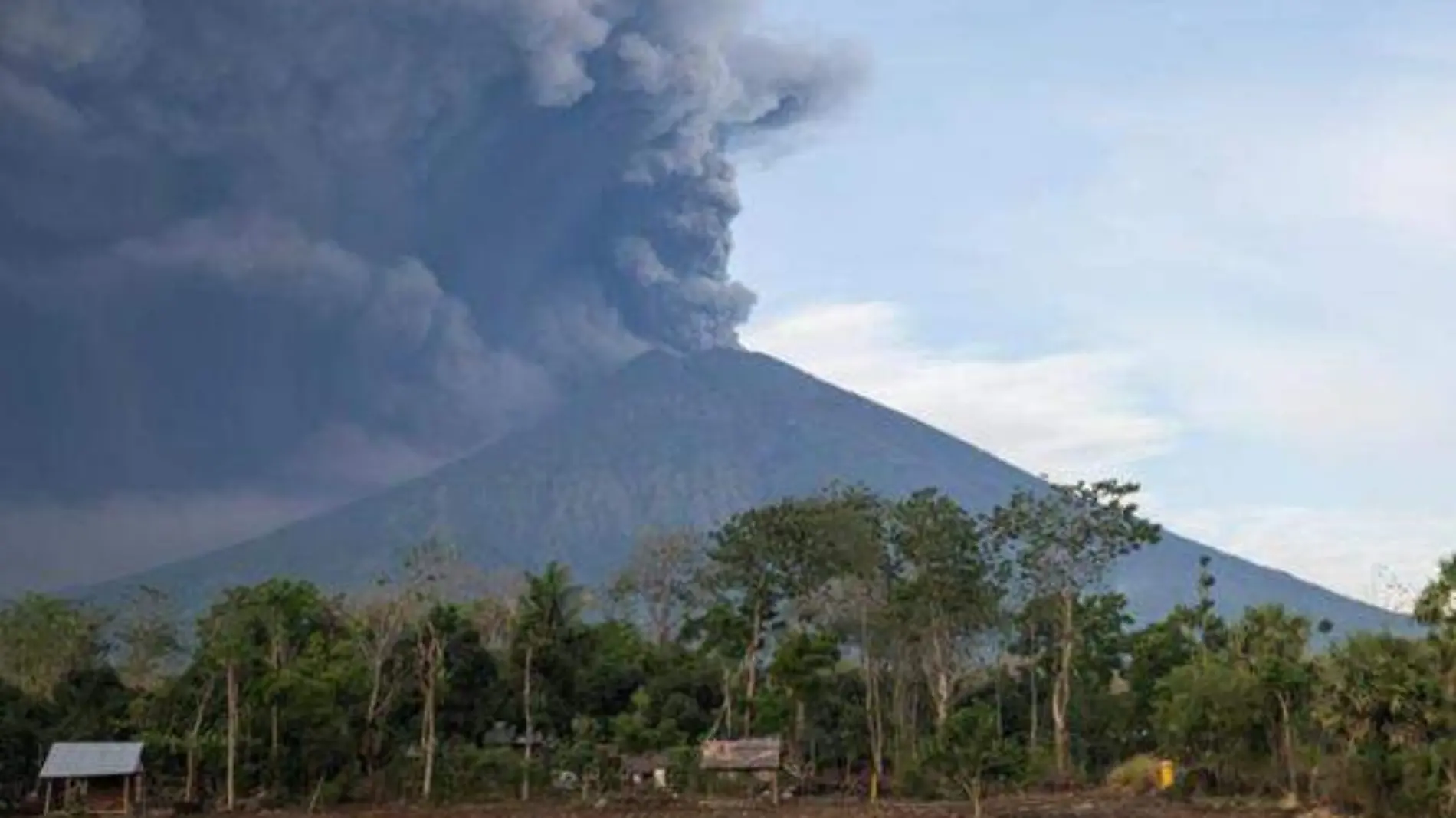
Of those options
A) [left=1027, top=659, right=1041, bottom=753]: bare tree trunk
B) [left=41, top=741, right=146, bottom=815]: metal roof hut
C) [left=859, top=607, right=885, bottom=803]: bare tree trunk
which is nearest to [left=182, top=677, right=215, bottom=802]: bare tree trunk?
[left=41, top=741, right=146, bottom=815]: metal roof hut

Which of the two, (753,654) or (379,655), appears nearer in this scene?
(379,655)

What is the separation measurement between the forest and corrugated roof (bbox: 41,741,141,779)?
156cm

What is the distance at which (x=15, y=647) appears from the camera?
63000 millimetres

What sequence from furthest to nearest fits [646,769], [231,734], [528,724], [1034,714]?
1. [1034,714]
2. [528,724]
3. [646,769]
4. [231,734]

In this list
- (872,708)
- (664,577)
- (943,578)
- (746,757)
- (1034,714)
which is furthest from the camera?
(664,577)

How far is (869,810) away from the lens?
4247 centimetres

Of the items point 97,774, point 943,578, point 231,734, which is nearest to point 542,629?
point 231,734

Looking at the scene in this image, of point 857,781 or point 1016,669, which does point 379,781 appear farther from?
point 1016,669

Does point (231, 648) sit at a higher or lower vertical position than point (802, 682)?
higher

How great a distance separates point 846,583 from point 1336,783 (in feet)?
90.1

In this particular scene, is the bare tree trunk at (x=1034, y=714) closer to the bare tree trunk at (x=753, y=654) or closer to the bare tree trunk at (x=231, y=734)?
the bare tree trunk at (x=753, y=654)

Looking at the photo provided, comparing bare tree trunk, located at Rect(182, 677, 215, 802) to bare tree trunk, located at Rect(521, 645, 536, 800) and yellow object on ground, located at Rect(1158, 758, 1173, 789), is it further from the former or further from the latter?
yellow object on ground, located at Rect(1158, 758, 1173, 789)

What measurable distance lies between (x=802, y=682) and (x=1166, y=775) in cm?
1163

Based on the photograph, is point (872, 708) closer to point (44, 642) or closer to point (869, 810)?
point (869, 810)
